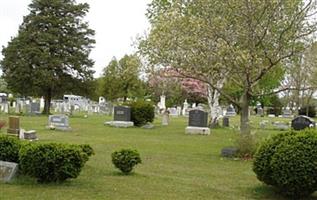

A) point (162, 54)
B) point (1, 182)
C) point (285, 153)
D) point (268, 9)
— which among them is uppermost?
point (268, 9)

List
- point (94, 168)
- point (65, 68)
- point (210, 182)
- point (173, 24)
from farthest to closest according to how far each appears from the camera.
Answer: point (65, 68), point (173, 24), point (94, 168), point (210, 182)

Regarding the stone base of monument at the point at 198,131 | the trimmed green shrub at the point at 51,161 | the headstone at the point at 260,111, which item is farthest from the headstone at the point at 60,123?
the headstone at the point at 260,111

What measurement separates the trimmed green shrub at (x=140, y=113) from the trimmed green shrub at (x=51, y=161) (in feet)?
80.9

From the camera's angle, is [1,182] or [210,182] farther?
[210,182]

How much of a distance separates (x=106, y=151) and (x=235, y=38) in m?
6.06

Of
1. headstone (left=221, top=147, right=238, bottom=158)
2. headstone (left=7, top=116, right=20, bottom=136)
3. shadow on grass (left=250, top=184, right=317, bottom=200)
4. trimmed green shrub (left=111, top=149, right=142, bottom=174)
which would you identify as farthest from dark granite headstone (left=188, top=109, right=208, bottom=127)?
shadow on grass (left=250, top=184, right=317, bottom=200)

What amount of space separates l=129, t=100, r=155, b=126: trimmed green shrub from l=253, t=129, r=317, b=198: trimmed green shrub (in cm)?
2495

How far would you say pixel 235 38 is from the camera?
19.0m

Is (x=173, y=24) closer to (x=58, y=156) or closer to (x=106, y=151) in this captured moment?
(x=106, y=151)

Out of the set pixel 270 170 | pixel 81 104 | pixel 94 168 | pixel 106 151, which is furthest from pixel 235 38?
pixel 81 104

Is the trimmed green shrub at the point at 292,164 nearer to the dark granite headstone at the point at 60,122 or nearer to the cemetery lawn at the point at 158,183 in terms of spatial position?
the cemetery lawn at the point at 158,183

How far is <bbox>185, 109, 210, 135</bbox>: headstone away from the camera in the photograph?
3069 cm

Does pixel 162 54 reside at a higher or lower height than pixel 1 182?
higher

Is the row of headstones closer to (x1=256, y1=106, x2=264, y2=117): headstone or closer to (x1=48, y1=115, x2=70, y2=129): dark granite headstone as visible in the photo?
(x1=48, y1=115, x2=70, y2=129): dark granite headstone
